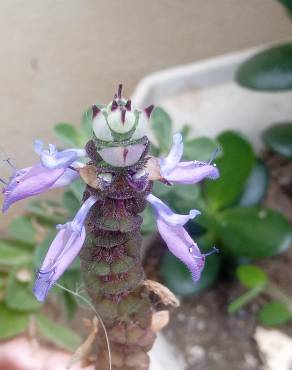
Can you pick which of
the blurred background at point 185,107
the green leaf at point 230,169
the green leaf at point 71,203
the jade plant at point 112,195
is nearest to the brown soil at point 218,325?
the blurred background at point 185,107

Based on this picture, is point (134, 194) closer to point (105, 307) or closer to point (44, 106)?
point (105, 307)

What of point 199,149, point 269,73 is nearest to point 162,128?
point 199,149

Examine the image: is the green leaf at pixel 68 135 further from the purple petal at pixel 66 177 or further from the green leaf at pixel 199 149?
the purple petal at pixel 66 177

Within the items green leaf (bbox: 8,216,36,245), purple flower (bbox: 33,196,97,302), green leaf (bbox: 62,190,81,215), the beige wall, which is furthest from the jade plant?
the beige wall

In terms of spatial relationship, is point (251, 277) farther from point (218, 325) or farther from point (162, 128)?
point (162, 128)

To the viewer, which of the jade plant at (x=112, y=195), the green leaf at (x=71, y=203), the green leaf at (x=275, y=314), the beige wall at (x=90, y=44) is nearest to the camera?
the jade plant at (x=112, y=195)

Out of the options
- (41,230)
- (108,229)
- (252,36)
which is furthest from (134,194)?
(252,36)
